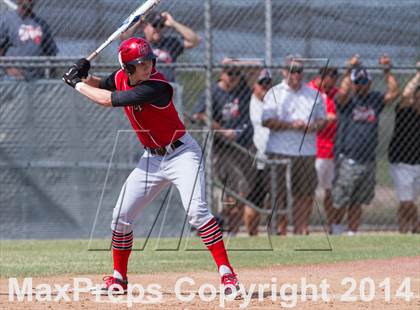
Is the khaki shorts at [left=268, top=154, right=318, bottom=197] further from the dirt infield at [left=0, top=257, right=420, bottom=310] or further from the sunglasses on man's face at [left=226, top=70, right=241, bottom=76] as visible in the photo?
the dirt infield at [left=0, top=257, right=420, bottom=310]

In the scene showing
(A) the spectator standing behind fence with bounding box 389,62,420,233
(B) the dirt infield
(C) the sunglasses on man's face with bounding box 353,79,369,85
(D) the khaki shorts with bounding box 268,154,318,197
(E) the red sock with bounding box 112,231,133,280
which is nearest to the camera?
(B) the dirt infield

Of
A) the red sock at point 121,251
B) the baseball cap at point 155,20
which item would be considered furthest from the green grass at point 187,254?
the baseball cap at point 155,20

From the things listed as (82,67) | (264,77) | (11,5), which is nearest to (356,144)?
(264,77)

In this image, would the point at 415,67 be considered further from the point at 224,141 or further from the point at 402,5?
the point at 224,141

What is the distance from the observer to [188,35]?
11.5 m

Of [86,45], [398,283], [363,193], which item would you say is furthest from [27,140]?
[398,283]

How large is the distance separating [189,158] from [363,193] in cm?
563

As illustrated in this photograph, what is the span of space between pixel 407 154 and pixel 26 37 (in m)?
5.07

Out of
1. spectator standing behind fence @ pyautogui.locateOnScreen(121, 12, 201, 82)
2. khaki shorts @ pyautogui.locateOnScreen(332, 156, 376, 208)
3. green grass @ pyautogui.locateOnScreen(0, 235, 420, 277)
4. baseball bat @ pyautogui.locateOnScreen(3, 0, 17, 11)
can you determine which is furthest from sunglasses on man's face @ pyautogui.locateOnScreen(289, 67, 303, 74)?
baseball bat @ pyautogui.locateOnScreen(3, 0, 17, 11)

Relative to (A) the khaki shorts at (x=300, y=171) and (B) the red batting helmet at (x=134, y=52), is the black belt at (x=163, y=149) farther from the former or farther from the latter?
(A) the khaki shorts at (x=300, y=171)

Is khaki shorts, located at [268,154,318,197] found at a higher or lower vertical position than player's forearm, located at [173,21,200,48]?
lower

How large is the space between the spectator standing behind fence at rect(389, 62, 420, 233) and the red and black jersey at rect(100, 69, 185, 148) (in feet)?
18.9

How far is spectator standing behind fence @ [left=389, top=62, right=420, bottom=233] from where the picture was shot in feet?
40.4

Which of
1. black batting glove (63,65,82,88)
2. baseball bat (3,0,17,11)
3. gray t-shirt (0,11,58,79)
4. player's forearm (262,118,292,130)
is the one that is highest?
baseball bat (3,0,17,11)
